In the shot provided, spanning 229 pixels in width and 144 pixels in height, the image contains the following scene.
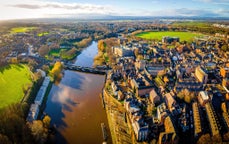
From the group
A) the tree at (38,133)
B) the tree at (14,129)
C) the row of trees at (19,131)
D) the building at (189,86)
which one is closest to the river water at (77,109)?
the tree at (38,133)

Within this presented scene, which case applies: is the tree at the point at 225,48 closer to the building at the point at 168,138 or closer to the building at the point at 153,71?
the building at the point at 153,71

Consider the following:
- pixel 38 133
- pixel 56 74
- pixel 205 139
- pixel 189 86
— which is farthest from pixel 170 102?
pixel 56 74

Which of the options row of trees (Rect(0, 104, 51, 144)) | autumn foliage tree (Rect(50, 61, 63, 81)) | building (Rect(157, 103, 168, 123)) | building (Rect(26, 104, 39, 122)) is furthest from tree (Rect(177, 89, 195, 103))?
autumn foliage tree (Rect(50, 61, 63, 81))

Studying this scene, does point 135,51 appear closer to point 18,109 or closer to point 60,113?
point 60,113

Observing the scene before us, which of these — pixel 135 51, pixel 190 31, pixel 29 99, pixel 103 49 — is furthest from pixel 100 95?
pixel 190 31

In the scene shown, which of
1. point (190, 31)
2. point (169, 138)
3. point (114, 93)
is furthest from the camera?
point (190, 31)

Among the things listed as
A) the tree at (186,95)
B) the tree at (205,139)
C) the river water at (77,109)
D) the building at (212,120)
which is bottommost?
the river water at (77,109)
